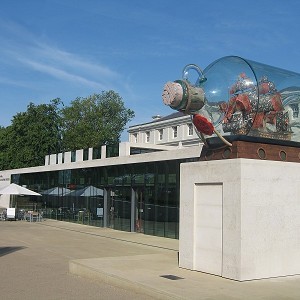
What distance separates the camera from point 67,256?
49.6 feet

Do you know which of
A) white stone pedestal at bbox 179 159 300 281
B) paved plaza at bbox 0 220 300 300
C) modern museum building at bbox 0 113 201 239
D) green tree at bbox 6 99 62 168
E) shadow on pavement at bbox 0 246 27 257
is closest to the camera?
paved plaza at bbox 0 220 300 300

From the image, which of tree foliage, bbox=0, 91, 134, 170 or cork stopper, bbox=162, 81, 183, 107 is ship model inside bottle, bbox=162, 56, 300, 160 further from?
tree foliage, bbox=0, 91, 134, 170

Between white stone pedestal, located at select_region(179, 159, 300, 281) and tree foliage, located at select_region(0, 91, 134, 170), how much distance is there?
54.3 meters

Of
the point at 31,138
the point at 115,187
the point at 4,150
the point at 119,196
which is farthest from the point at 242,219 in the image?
the point at 4,150

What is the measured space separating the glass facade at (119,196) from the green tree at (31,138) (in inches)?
1055

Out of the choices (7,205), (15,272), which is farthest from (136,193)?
(7,205)

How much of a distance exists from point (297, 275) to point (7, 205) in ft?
129

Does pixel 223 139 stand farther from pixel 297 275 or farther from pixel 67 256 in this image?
pixel 67 256

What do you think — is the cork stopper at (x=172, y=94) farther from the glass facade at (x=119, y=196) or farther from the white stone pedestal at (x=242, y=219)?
the glass facade at (x=119, y=196)

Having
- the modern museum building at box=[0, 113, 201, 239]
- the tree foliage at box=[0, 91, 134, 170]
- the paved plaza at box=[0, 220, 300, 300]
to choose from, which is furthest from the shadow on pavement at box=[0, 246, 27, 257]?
the tree foliage at box=[0, 91, 134, 170]

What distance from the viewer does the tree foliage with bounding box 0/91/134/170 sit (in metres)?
64.4

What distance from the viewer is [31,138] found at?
64.4 metres

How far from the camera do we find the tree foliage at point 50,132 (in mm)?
64438

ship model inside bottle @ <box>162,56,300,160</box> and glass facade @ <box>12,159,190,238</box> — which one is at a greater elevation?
ship model inside bottle @ <box>162,56,300,160</box>
